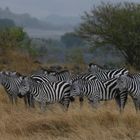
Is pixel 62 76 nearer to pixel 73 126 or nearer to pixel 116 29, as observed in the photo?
pixel 73 126

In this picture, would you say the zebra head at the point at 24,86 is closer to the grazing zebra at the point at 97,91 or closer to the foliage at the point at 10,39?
the grazing zebra at the point at 97,91

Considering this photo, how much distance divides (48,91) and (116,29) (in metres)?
20.6

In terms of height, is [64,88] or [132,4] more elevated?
[132,4]

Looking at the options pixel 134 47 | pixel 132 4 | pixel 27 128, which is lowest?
pixel 27 128

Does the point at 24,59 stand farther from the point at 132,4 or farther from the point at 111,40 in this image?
the point at 132,4

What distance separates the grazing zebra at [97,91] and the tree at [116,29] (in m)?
18.5

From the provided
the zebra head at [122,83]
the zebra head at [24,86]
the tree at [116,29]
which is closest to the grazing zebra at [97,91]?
the zebra head at [122,83]

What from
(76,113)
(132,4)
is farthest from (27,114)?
(132,4)

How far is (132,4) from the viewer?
36625mm

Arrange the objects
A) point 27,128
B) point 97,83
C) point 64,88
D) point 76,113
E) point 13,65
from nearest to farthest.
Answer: point 27,128
point 76,113
point 64,88
point 97,83
point 13,65

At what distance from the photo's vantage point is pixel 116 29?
3453 centimetres

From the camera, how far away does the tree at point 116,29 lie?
34219mm

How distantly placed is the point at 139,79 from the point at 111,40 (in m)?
19.4

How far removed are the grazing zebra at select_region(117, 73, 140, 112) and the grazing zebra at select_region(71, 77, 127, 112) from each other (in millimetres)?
212
